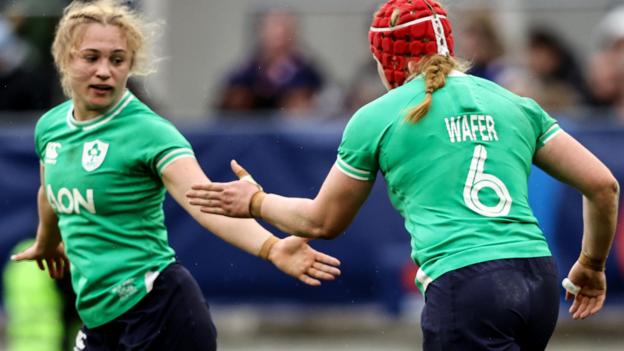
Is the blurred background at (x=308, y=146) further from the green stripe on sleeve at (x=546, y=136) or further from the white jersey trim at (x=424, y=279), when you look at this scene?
the green stripe on sleeve at (x=546, y=136)

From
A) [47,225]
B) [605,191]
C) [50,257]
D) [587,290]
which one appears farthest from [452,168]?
[50,257]

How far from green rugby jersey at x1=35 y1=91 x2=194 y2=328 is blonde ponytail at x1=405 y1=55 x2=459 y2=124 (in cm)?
118

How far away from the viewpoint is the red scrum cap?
203 inches

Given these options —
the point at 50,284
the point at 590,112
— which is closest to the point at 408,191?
the point at 50,284

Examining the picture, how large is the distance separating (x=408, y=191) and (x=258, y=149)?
5969 millimetres

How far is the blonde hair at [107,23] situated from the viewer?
19.4 ft

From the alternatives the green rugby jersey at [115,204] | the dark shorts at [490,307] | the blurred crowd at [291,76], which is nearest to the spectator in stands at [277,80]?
the blurred crowd at [291,76]

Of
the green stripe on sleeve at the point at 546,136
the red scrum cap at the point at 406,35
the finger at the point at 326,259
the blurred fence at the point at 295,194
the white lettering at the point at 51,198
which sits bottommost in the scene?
the blurred fence at the point at 295,194

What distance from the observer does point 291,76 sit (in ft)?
40.2

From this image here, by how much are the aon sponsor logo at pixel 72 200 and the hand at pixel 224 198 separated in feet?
1.97

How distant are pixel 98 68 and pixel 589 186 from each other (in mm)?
2161

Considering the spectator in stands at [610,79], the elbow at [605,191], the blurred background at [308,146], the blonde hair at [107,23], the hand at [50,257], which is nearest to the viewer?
the elbow at [605,191]

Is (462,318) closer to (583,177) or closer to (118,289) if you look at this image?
(583,177)

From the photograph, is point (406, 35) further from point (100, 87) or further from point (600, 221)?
point (100, 87)
